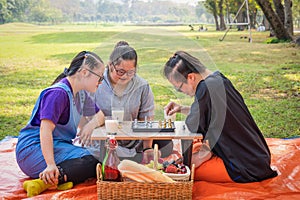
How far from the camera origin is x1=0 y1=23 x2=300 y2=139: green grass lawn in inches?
122

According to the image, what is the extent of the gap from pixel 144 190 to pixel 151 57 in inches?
44.6

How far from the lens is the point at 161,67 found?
2.86m

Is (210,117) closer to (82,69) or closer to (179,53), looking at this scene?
(179,53)

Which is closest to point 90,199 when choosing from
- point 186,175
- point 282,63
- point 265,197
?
point 186,175

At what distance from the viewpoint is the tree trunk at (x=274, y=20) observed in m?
11.8

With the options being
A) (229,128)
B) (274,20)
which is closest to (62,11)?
(274,20)

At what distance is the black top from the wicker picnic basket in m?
0.37

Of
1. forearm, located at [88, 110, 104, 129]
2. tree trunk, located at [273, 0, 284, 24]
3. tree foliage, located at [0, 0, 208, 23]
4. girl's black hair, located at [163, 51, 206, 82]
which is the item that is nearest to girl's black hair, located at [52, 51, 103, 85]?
forearm, located at [88, 110, 104, 129]

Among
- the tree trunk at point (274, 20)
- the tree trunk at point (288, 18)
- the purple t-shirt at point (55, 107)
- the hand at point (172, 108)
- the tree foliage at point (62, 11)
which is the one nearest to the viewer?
the purple t-shirt at point (55, 107)

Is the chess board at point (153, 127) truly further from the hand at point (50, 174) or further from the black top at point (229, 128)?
the hand at point (50, 174)

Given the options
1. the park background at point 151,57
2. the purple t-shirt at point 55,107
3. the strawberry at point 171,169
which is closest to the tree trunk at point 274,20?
the park background at point 151,57

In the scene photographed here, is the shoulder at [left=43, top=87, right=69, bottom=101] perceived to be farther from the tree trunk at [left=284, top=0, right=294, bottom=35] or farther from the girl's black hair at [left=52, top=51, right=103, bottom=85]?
the tree trunk at [left=284, top=0, right=294, bottom=35]

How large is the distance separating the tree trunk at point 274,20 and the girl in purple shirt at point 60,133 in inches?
380

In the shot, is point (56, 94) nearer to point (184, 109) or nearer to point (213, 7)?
point (184, 109)
